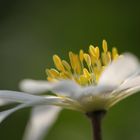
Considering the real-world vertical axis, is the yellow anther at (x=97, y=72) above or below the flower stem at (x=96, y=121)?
above

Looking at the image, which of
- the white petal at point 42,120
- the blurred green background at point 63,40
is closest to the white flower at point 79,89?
the white petal at point 42,120

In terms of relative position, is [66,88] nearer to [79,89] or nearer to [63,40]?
[79,89]

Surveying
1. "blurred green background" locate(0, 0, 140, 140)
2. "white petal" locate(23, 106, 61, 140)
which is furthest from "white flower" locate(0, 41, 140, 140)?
"blurred green background" locate(0, 0, 140, 140)

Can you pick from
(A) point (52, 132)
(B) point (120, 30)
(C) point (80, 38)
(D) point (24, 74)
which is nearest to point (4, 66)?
(D) point (24, 74)

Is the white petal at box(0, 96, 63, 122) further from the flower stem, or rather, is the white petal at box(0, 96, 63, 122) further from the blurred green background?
the blurred green background

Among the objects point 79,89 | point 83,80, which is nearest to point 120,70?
point 79,89

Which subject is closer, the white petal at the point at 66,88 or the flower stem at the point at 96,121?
the white petal at the point at 66,88

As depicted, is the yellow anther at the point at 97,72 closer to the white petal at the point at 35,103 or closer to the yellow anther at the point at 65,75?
the yellow anther at the point at 65,75

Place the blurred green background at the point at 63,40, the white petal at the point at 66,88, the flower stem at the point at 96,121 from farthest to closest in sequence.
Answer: the blurred green background at the point at 63,40 → the flower stem at the point at 96,121 → the white petal at the point at 66,88
